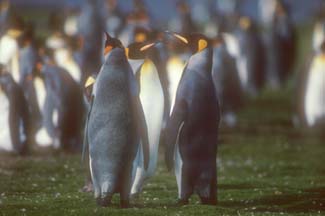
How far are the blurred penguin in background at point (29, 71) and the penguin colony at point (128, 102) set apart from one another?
0.02m

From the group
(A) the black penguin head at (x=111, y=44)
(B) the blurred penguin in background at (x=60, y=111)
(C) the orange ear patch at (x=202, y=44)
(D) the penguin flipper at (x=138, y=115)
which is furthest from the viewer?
(B) the blurred penguin in background at (x=60, y=111)

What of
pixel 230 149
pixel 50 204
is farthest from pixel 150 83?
pixel 230 149

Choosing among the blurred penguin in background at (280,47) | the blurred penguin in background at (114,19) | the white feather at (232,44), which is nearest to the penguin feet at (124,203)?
the blurred penguin in background at (114,19)

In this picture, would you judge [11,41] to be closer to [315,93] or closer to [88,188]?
[315,93]

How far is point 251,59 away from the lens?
25.2m

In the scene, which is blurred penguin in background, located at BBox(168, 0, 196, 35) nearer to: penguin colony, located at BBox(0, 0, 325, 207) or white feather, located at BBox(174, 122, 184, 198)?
penguin colony, located at BBox(0, 0, 325, 207)

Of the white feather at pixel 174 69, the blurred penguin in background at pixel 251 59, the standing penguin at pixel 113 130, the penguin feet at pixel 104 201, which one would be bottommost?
the penguin feet at pixel 104 201

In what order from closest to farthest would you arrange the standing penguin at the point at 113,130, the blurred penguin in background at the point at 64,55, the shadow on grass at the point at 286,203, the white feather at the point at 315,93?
the standing penguin at the point at 113,130 < the shadow on grass at the point at 286,203 < the white feather at the point at 315,93 < the blurred penguin in background at the point at 64,55

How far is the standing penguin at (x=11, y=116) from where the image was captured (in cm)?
1186

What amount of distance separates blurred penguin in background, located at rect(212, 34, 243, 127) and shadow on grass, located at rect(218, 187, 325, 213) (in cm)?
772

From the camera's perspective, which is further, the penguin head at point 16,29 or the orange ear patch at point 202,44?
the penguin head at point 16,29

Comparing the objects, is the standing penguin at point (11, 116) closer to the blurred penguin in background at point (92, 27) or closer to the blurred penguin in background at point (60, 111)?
the blurred penguin in background at point (60, 111)

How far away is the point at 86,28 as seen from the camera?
23203 mm

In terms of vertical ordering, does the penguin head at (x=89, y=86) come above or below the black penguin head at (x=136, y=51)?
below
